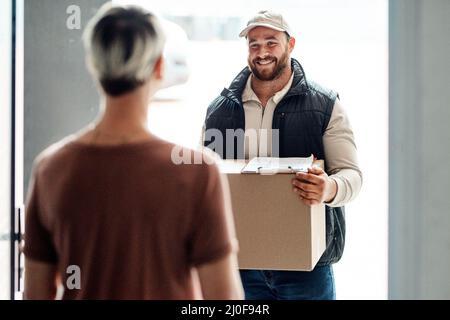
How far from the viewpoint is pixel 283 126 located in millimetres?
1844

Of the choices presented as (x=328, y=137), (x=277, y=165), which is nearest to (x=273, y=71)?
(x=328, y=137)

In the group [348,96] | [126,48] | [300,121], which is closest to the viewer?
[126,48]

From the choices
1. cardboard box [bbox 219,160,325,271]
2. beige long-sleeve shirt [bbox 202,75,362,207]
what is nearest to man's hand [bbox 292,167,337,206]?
cardboard box [bbox 219,160,325,271]

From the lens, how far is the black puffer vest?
72.4 inches

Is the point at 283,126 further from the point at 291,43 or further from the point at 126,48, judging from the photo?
the point at 126,48

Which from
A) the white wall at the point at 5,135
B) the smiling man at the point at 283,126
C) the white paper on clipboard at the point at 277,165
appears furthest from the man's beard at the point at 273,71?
the white wall at the point at 5,135

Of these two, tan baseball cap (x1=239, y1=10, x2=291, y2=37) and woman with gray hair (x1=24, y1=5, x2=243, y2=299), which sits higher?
tan baseball cap (x1=239, y1=10, x2=291, y2=37)

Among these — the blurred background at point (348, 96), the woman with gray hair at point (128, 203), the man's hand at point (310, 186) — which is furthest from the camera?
the blurred background at point (348, 96)

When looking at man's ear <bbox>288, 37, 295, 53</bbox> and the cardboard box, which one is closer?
the cardboard box

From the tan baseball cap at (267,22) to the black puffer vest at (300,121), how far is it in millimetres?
130
